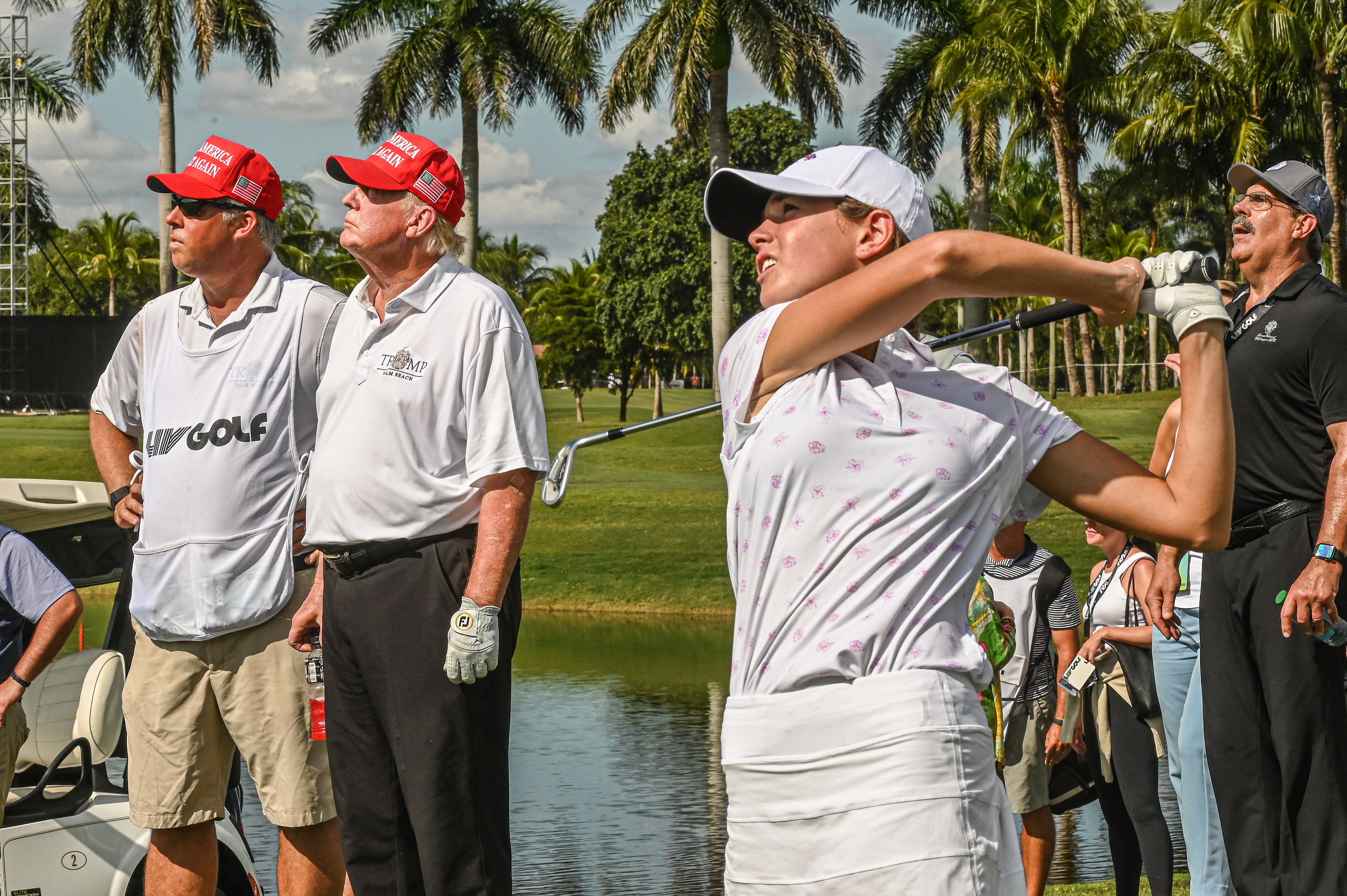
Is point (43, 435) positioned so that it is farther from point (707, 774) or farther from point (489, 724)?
point (489, 724)

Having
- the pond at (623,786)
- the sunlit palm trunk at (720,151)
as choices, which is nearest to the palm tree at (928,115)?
the sunlit palm trunk at (720,151)

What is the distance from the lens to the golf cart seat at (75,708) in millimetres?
4887

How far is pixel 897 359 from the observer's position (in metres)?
2.49

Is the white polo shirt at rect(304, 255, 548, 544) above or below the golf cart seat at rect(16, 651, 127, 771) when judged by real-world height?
above

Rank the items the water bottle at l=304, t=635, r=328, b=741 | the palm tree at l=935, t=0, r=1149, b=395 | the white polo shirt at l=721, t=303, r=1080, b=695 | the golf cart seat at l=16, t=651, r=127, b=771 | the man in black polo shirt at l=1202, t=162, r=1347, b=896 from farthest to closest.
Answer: the palm tree at l=935, t=0, r=1149, b=395 < the golf cart seat at l=16, t=651, r=127, b=771 < the man in black polo shirt at l=1202, t=162, r=1347, b=896 < the water bottle at l=304, t=635, r=328, b=741 < the white polo shirt at l=721, t=303, r=1080, b=695

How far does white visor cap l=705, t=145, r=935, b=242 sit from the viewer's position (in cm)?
251

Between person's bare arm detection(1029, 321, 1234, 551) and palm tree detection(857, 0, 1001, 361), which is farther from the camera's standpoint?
palm tree detection(857, 0, 1001, 361)

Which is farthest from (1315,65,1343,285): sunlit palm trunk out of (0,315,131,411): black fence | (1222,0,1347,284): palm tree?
(0,315,131,411): black fence

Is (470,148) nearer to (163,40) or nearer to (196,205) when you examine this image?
(163,40)

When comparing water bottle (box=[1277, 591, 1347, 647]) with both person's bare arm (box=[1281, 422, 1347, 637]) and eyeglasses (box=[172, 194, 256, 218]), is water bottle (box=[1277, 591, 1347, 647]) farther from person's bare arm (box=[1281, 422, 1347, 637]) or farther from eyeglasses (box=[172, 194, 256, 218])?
eyeglasses (box=[172, 194, 256, 218])

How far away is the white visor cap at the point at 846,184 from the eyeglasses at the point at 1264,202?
2.49 metres

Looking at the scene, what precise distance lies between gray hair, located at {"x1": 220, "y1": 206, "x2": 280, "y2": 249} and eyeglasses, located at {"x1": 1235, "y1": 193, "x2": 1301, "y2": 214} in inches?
117

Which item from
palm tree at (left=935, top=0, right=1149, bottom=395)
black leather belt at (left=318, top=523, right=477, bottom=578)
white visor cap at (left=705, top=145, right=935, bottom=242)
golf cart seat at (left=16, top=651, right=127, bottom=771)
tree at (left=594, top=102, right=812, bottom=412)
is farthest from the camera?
tree at (left=594, top=102, right=812, bottom=412)

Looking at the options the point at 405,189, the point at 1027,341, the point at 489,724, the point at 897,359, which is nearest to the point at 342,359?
the point at 405,189
